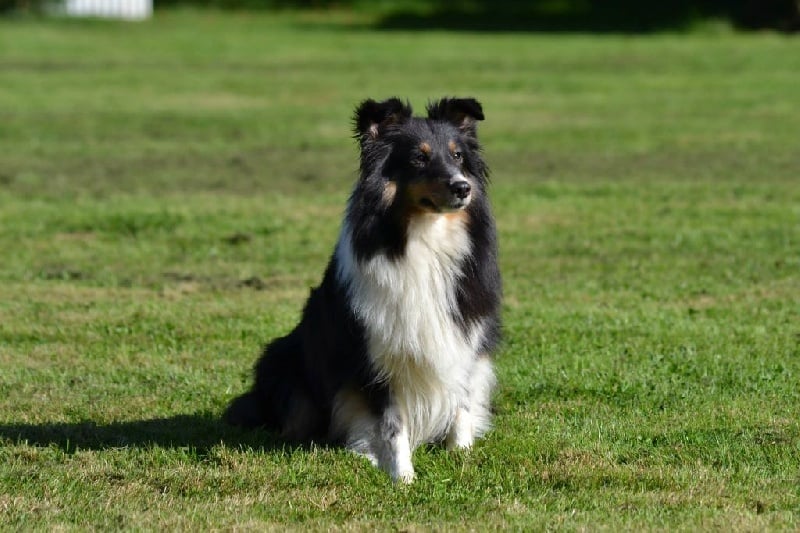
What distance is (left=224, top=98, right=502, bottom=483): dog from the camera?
6.31m

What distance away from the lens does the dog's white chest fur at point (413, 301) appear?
6363 mm

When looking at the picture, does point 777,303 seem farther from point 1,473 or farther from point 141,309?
point 1,473

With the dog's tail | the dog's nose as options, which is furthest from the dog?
the dog's tail

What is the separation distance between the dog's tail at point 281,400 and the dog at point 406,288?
6.6 inches

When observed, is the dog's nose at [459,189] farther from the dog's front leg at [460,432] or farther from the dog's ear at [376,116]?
the dog's front leg at [460,432]

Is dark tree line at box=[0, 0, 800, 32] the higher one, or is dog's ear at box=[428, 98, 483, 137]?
dog's ear at box=[428, 98, 483, 137]

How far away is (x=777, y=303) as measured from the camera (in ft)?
33.6

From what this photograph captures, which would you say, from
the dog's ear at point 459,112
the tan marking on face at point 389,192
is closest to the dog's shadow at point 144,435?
the tan marking on face at point 389,192

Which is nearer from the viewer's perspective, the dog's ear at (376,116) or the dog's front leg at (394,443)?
the dog's ear at (376,116)

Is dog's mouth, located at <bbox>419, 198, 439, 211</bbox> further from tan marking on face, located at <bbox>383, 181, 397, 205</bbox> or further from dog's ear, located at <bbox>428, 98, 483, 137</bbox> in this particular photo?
dog's ear, located at <bbox>428, 98, 483, 137</bbox>

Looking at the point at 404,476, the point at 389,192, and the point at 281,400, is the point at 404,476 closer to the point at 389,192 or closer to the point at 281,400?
the point at 281,400

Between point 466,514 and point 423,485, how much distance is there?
0.45m

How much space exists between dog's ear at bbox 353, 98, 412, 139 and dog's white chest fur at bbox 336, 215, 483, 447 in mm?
460

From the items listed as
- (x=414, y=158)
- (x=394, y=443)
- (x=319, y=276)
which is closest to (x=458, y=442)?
(x=394, y=443)
